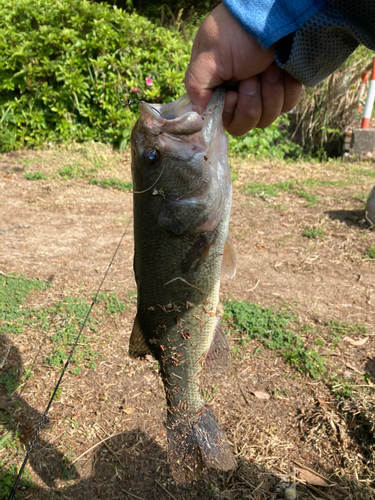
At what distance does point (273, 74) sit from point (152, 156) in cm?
62

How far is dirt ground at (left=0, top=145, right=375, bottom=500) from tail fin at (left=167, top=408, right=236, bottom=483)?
0.56 meters

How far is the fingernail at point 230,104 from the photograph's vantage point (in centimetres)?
181

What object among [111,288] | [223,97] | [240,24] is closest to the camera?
[240,24]

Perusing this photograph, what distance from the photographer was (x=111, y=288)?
169 inches

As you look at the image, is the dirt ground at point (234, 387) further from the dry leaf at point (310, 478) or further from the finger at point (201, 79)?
the finger at point (201, 79)

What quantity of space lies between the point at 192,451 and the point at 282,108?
1761 mm

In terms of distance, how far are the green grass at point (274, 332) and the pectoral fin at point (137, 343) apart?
5.31 ft

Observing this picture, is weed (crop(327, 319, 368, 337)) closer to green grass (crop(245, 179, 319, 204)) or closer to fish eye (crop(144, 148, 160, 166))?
fish eye (crop(144, 148, 160, 166))

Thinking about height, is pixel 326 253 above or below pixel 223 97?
below

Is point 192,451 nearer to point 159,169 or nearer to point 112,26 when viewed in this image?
point 159,169

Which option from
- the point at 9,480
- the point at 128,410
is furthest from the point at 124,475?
the point at 9,480

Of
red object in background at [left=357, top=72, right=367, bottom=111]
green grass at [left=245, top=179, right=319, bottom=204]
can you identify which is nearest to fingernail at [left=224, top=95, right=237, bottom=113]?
green grass at [left=245, top=179, right=319, bottom=204]

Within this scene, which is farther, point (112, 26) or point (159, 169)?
point (112, 26)

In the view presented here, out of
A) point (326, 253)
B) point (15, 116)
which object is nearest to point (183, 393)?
point (326, 253)
